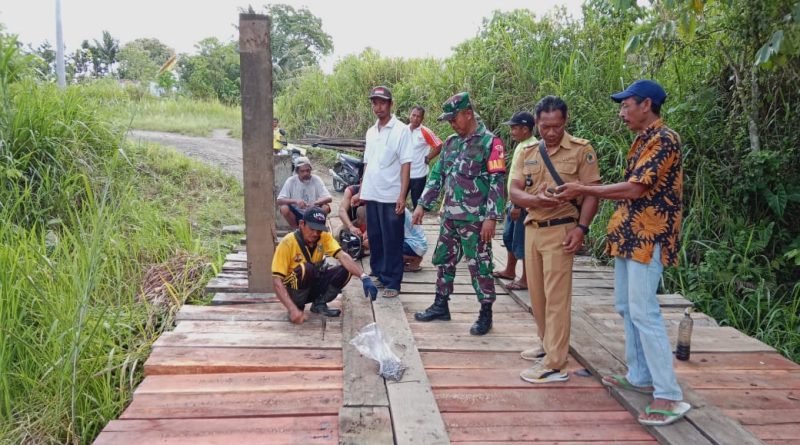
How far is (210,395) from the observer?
3121 millimetres

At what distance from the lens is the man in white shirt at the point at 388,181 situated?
480 cm

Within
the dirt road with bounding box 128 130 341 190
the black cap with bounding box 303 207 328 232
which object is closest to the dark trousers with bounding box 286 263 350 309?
the black cap with bounding box 303 207 328 232

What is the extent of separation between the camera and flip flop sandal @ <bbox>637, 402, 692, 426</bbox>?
9.39 feet

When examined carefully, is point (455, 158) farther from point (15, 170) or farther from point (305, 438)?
point (15, 170)

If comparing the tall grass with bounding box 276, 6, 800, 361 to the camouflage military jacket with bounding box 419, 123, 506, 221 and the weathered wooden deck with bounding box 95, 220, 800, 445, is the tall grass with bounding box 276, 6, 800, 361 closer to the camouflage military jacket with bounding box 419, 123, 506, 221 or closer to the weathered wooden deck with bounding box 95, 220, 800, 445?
the weathered wooden deck with bounding box 95, 220, 800, 445

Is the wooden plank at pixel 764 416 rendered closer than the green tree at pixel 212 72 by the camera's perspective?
Yes

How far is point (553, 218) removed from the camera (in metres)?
3.25

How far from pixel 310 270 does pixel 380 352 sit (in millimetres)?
1006

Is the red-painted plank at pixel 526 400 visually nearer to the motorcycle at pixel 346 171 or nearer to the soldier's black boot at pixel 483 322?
the soldier's black boot at pixel 483 322

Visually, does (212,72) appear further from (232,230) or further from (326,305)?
(326,305)

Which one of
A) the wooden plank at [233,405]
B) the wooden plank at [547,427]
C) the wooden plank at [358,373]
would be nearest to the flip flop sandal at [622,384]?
the wooden plank at [547,427]

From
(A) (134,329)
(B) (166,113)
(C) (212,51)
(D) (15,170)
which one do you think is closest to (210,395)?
(A) (134,329)

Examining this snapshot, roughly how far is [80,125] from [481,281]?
5682 mm

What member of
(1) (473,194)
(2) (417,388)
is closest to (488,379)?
(2) (417,388)
